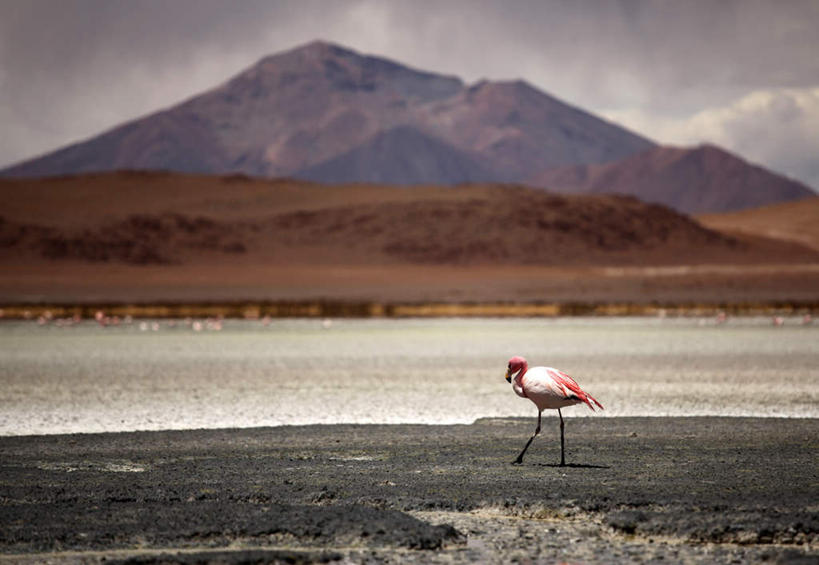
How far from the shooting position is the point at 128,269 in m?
86.2

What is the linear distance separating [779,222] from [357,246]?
55139 mm

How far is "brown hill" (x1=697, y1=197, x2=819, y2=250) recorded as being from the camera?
389ft

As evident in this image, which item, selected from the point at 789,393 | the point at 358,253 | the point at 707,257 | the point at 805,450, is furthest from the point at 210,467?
the point at 707,257

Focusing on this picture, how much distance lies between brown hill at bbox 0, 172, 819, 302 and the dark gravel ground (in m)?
52.2

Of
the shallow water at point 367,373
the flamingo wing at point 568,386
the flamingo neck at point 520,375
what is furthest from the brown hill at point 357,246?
the flamingo wing at point 568,386

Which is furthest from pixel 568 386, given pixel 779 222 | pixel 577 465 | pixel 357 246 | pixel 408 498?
pixel 779 222

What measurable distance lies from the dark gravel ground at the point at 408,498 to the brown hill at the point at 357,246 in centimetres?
5224

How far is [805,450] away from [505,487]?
323 cm

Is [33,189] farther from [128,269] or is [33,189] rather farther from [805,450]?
[805,450]

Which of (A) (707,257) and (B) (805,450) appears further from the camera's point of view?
(A) (707,257)

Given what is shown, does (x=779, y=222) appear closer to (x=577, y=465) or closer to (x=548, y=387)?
(x=577, y=465)

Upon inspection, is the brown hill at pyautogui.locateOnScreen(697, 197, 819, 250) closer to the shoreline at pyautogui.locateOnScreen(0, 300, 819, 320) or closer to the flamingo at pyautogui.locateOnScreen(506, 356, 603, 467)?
the shoreline at pyautogui.locateOnScreen(0, 300, 819, 320)

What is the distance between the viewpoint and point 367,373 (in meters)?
19.9

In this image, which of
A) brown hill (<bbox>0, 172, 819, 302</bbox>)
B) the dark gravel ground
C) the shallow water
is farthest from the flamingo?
brown hill (<bbox>0, 172, 819, 302</bbox>)
